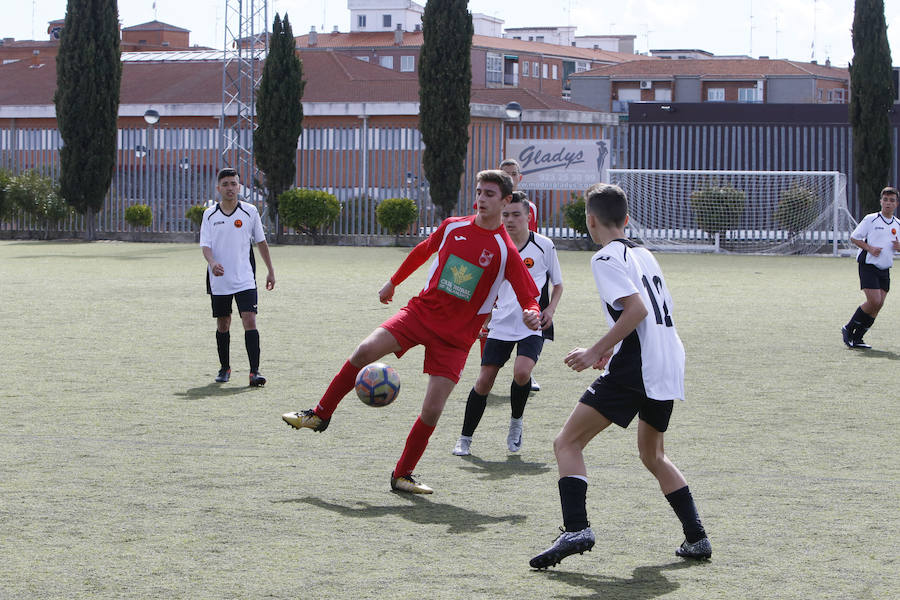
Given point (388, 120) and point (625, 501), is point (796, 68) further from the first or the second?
point (625, 501)

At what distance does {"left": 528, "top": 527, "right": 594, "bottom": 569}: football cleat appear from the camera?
5.39 m

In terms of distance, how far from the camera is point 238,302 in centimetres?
1100

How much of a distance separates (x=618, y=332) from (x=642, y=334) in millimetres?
213

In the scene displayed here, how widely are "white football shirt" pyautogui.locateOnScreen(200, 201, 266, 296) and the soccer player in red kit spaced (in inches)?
161

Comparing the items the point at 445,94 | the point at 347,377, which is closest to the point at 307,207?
the point at 445,94

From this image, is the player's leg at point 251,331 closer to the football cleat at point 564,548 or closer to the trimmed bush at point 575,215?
the football cleat at point 564,548

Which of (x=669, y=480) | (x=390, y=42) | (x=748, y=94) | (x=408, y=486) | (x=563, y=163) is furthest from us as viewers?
(x=390, y=42)

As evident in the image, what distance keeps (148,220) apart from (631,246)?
31737 millimetres

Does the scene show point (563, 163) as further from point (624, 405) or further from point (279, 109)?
point (624, 405)

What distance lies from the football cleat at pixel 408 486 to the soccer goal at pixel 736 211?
1049 inches

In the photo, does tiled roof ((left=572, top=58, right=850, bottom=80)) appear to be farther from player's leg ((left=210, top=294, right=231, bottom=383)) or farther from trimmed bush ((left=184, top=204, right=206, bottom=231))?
player's leg ((left=210, top=294, right=231, bottom=383))

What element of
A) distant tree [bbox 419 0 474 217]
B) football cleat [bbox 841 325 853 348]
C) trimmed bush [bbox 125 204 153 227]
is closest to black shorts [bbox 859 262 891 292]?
football cleat [bbox 841 325 853 348]

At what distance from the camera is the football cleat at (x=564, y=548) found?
212 inches

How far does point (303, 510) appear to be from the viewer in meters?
6.43
